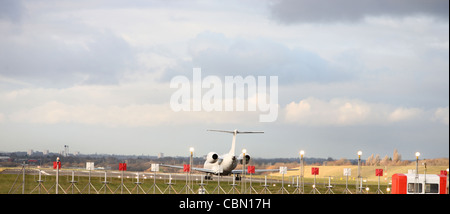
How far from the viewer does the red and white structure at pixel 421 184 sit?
64.8 metres

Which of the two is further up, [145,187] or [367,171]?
[367,171]

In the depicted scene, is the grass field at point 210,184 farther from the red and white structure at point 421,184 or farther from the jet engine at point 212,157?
the red and white structure at point 421,184

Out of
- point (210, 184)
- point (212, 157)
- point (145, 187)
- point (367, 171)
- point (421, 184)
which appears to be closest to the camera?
point (421, 184)

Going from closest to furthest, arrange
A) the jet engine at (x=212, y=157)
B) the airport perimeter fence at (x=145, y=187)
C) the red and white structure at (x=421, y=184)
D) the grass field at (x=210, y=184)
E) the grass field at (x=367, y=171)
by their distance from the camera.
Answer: the red and white structure at (x=421, y=184) → the airport perimeter fence at (x=145, y=187) → the grass field at (x=210, y=184) → the jet engine at (x=212, y=157) → the grass field at (x=367, y=171)

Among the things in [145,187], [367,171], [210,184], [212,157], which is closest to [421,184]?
[145,187]

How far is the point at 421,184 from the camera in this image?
6531cm

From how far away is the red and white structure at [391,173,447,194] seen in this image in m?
64.8

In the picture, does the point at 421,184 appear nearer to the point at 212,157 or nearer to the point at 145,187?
the point at 145,187

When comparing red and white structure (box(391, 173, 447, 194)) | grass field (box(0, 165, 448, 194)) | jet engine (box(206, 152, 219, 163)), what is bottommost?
grass field (box(0, 165, 448, 194))

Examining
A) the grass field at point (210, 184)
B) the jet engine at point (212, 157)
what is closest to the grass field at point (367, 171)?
the grass field at point (210, 184)

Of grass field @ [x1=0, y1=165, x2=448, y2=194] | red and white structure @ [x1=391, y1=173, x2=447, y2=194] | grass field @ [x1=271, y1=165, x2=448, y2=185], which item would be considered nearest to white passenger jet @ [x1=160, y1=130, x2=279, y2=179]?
grass field @ [x1=0, y1=165, x2=448, y2=194]

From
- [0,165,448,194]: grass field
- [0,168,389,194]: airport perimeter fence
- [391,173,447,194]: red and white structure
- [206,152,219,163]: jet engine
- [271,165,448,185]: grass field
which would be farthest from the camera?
[271,165,448,185]: grass field

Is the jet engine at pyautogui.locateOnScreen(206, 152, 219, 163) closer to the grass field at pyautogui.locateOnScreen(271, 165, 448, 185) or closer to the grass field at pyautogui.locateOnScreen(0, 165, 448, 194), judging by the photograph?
the grass field at pyautogui.locateOnScreen(0, 165, 448, 194)
